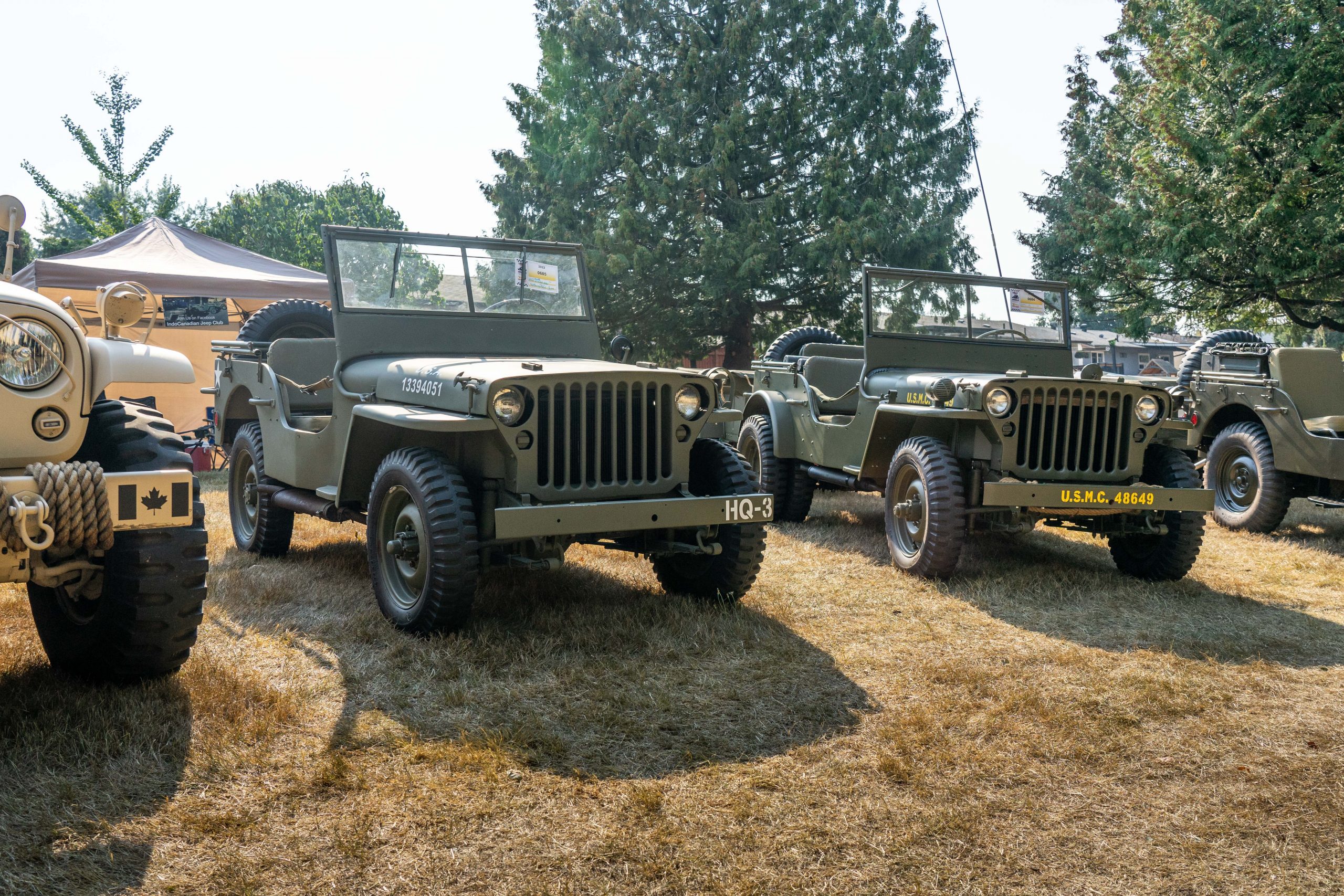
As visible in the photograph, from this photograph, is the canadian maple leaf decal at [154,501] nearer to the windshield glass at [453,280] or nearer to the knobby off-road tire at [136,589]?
the knobby off-road tire at [136,589]

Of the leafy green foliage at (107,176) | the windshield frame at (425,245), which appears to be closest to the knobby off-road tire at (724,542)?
the windshield frame at (425,245)

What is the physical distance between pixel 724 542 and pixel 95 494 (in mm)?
2870

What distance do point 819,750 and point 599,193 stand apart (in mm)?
18218

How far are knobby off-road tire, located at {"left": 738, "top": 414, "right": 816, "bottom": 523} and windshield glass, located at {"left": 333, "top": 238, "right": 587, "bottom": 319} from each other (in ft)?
8.63

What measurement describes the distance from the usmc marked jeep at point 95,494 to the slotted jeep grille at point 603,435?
145 cm

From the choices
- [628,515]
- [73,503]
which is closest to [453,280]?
[628,515]

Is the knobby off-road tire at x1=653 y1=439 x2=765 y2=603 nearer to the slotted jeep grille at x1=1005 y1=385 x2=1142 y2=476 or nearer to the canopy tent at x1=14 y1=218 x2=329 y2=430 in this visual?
the slotted jeep grille at x1=1005 y1=385 x2=1142 y2=476

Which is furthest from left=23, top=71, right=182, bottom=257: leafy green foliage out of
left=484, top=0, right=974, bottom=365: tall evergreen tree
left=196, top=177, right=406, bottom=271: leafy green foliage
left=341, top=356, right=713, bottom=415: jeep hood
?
left=341, top=356, right=713, bottom=415: jeep hood

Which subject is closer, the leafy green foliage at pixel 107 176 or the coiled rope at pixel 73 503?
the coiled rope at pixel 73 503

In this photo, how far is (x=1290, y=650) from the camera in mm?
4832

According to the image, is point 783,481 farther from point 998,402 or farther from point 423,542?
point 423,542

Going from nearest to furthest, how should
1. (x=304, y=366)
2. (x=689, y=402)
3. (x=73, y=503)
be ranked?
(x=73, y=503) < (x=689, y=402) < (x=304, y=366)

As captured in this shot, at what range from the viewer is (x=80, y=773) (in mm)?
3039

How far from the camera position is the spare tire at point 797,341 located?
9609mm
